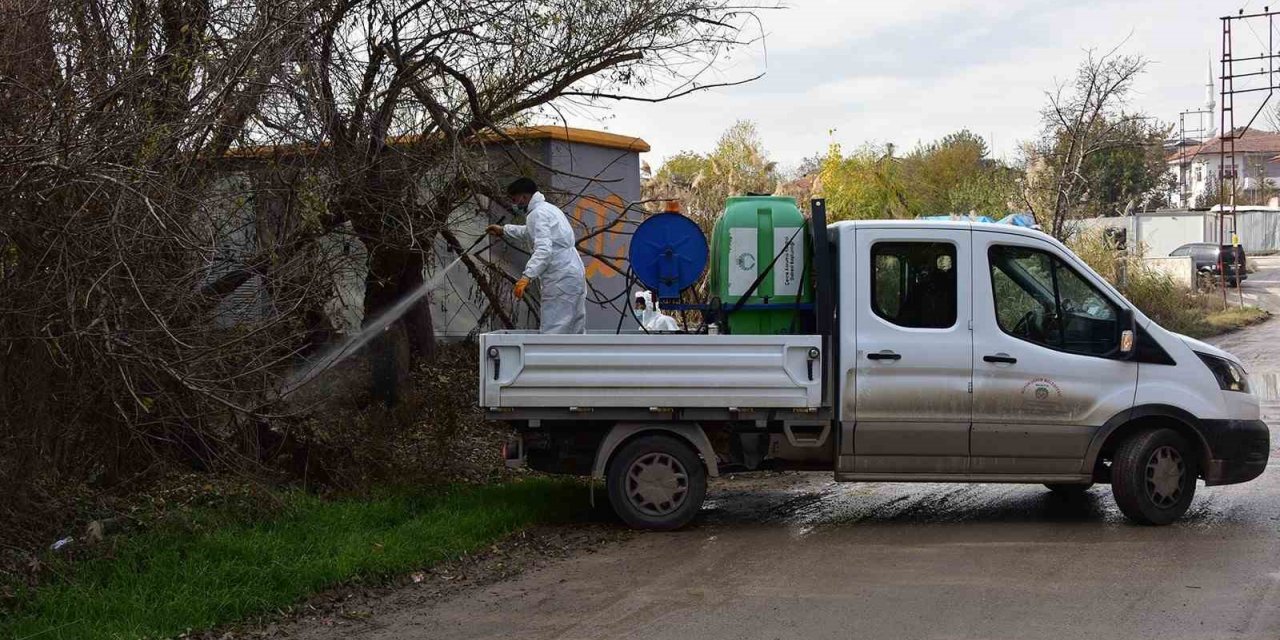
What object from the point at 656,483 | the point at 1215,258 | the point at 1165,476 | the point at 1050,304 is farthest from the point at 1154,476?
the point at 1215,258

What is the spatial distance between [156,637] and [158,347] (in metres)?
1.63

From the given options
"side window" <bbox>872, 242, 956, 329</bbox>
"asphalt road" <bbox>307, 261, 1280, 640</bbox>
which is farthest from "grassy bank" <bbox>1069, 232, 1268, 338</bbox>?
"side window" <bbox>872, 242, 956, 329</bbox>

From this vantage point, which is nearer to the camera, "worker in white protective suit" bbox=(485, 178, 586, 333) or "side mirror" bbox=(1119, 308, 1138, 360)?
"side mirror" bbox=(1119, 308, 1138, 360)

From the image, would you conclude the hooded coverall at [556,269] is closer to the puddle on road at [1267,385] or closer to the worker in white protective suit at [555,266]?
the worker in white protective suit at [555,266]

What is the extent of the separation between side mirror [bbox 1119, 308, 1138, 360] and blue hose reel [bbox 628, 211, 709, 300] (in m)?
2.95

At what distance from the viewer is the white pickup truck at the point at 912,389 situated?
27.7ft

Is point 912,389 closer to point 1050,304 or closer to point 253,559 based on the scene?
point 1050,304

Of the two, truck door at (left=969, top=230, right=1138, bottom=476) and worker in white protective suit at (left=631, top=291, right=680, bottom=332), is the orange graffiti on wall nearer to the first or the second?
worker in white protective suit at (left=631, top=291, right=680, bottom=332)

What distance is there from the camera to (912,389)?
8.55 meters

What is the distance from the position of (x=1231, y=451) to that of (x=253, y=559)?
21.5 feet

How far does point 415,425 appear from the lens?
37.1ft

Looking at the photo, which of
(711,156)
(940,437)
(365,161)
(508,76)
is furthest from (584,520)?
(711,156)

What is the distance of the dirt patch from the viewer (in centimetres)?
643

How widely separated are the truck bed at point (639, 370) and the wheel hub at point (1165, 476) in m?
2.44
